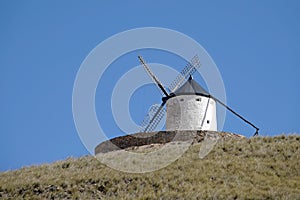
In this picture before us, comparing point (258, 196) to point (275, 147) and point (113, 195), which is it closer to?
point (113, 195)

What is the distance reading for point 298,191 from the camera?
48.2 ft

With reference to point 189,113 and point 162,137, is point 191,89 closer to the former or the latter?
point 189,113

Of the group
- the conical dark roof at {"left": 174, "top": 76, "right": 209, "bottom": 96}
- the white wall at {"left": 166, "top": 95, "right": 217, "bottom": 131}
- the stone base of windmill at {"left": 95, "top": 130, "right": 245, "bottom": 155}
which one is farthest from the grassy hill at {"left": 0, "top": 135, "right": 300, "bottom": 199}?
the conical dark roof at {"left": 174, "top": 76, "right": 209, "bottom": 96}

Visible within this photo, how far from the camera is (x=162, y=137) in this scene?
23.6 metres

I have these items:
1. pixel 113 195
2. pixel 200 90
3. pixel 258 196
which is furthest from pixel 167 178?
pixel 200 90

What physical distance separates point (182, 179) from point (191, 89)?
33.6ft

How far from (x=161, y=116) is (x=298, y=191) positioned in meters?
12.7

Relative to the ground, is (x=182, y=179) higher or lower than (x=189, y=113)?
lower

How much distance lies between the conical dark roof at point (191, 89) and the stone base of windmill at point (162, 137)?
2.67m

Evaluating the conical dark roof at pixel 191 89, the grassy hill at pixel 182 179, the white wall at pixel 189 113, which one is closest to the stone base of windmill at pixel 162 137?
the white wall at pixel 189 113

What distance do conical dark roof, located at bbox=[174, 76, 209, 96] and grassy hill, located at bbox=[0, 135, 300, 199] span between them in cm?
643

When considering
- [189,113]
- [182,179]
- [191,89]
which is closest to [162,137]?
[189,113]

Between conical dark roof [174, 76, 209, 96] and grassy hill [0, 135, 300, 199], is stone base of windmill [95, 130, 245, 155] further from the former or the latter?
grassy hill [0, 135, 300, 199]

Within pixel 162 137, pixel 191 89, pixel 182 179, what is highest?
pixel 191 89
